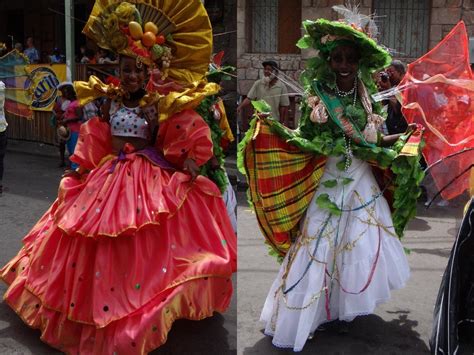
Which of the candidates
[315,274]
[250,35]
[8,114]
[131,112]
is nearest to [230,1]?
[250,35]

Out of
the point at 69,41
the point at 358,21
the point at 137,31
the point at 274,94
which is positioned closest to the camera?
the point at 358,21

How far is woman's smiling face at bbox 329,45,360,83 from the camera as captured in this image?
385 cm

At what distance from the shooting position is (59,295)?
3766mm

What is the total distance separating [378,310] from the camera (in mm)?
4461

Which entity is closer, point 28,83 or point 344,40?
point 344,40

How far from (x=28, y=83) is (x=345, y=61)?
11.5 metres

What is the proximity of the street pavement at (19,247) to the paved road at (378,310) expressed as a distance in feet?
0.42

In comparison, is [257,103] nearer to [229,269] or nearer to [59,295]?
[229,269]

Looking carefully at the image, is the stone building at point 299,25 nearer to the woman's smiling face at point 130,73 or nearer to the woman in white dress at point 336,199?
the woman's smiling face at point 130,73

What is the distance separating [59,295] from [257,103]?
159cm

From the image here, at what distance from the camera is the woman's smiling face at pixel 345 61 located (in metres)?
3.85

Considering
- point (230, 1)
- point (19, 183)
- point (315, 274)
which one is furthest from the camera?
point (230, 1)

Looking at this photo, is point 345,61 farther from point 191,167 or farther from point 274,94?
point 274,94

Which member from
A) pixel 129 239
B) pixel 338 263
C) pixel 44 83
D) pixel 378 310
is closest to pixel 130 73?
pixel 129 239
